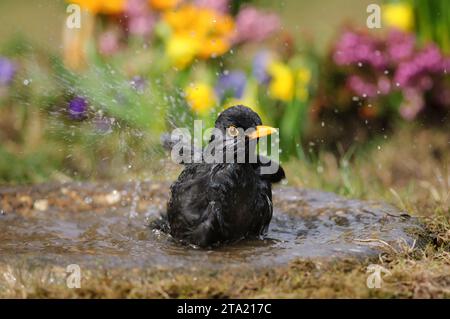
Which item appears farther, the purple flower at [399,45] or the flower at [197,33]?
the flower at [197,33]

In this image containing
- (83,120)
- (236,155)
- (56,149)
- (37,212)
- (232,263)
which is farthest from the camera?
(56,149)

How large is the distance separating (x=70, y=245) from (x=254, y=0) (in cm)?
416

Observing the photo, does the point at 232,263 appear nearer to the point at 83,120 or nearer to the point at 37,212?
the point at 37,212

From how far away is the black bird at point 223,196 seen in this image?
385cm

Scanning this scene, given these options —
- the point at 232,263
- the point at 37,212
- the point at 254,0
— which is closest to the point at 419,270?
the point at 232,263

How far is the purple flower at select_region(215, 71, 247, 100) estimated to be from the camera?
22.1 ft

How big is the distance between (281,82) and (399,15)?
1.27 m

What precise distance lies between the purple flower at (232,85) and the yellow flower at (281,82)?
25 centimetres

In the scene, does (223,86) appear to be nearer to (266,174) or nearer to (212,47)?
(212,47)

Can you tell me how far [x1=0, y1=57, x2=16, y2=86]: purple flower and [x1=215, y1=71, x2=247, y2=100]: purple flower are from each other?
75.9 inches

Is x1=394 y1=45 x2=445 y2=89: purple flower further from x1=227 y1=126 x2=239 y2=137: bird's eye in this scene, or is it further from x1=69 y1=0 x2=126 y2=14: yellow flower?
x1=227 y1=126 x2=239 y2=137: bird's eye

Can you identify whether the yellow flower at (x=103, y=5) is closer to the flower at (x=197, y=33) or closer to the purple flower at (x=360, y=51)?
the flower at (x=197, y=33)

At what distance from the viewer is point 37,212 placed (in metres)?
5.02

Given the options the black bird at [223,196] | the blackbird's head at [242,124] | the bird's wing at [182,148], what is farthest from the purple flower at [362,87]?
the blackbird's head at [242,124]
